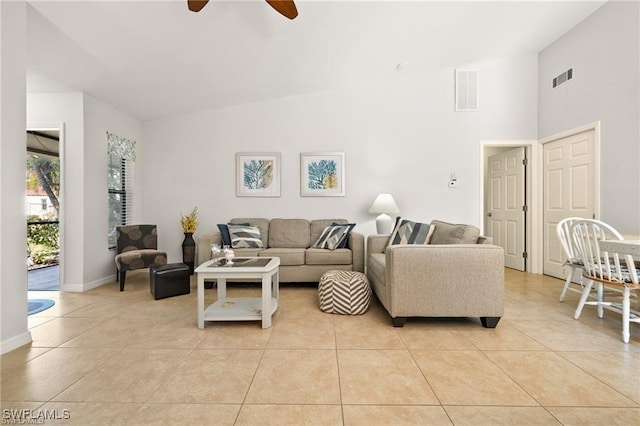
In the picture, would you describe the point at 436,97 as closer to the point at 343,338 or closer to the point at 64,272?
the point at 343,338

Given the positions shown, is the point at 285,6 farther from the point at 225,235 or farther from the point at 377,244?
the point at 225,235

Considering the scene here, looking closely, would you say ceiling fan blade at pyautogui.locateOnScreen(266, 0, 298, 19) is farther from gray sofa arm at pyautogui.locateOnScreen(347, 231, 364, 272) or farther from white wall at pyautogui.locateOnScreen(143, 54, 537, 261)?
gray sofa arm at pyautogui.locateOnScreen(347, 231, 364, 272)

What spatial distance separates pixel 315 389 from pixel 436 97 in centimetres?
447

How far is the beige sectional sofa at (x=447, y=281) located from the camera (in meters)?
2.27

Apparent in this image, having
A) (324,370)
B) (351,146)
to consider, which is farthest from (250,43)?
(324,370)

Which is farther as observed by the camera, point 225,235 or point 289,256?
point 225,235

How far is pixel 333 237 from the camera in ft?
12.6

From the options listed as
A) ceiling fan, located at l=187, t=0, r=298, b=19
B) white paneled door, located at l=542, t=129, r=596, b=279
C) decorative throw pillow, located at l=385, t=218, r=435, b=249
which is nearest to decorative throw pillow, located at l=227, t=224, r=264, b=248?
decorative throw pillow, located at l=385, t=218, r=435, b=249

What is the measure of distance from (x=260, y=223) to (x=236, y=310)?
1930 millimetres

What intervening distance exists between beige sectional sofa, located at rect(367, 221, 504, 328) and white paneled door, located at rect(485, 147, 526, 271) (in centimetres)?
285

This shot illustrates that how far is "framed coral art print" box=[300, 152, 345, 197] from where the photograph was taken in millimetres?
4543

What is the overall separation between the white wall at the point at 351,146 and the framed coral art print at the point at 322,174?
3.8 inches

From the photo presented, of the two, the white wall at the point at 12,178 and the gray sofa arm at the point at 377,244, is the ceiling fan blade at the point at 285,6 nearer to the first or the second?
the white wall at the point at 12,178

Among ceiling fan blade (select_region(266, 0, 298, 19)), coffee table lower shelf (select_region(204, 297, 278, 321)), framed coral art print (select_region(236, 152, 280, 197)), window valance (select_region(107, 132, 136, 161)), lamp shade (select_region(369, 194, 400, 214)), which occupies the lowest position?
coffee table lower shelf (select_region(204, 297, 278, 321))
